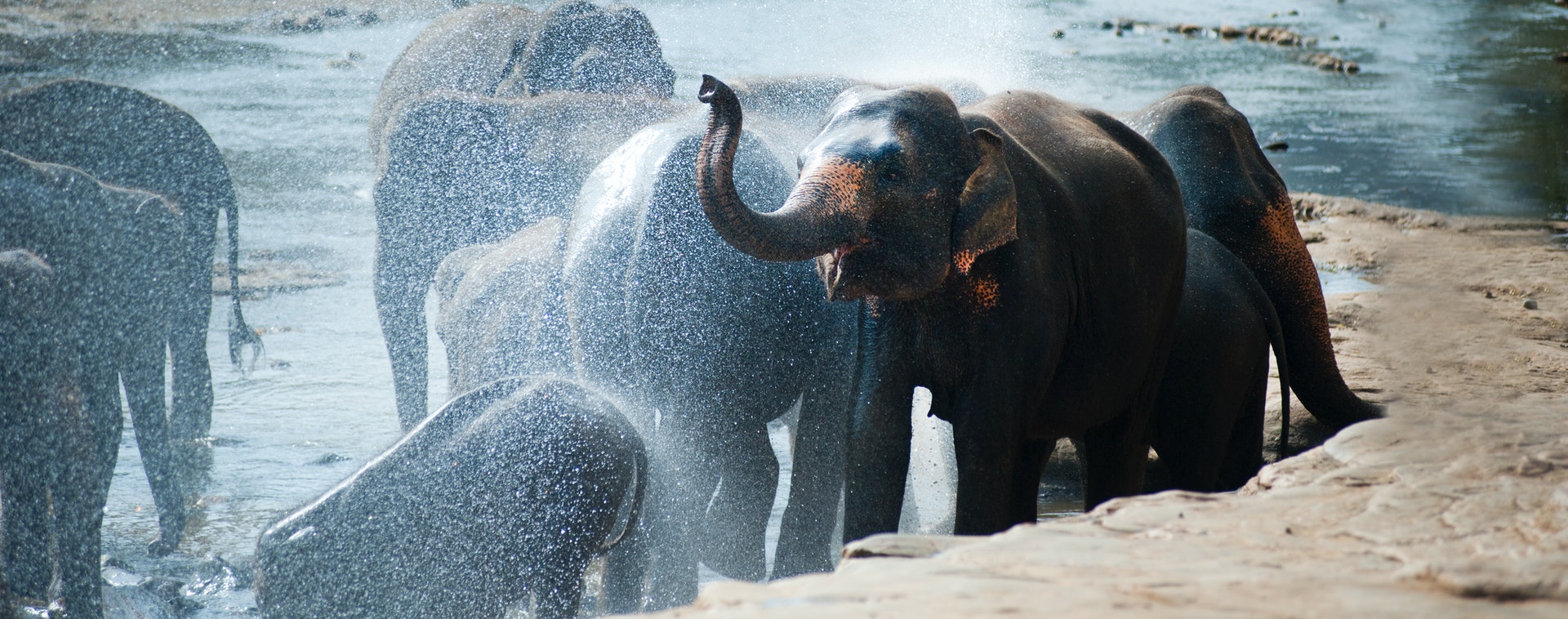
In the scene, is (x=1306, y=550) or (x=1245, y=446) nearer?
(x=1306, y=550)

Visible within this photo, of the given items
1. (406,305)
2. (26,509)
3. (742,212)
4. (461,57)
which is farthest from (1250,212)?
(461,57)

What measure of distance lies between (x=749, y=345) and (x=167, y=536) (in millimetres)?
2247

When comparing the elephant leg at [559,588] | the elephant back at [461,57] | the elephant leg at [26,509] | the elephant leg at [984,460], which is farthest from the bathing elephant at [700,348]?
the elephant back at [461,57]

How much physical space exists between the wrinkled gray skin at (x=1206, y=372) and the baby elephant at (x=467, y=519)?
1432mm

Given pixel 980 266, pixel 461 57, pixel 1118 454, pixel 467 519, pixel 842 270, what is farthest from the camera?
pixel 461 57

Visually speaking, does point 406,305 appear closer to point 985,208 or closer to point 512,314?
point 512,314

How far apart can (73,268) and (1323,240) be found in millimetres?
6432

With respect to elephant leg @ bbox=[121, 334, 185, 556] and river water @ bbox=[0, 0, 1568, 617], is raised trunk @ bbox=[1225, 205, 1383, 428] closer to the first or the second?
river water @ bbox=[0, 0, 1568, 617]

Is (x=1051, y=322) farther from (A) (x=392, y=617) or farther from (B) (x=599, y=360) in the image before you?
(A) (x=392, y=617)

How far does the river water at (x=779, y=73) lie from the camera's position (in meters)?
5.64

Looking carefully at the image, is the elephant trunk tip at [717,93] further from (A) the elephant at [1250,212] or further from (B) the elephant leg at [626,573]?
(A) the elephant at [1250,212]

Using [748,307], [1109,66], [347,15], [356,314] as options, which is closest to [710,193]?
[748,307]

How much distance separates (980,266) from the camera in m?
2.88

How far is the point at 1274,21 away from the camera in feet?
64.3
